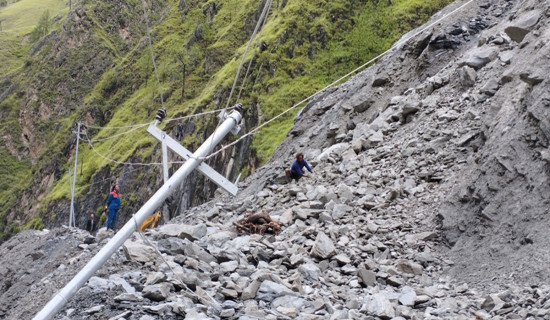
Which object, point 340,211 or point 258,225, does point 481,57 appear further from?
point 258,225

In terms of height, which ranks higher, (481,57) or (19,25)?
(19,25)

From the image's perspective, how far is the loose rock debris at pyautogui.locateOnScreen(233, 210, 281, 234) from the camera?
38.0 feet

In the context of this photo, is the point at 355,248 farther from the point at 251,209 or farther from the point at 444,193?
the point at 251,209

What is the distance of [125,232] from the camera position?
24.1 feet

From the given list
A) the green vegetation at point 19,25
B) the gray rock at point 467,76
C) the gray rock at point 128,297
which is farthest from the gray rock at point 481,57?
the green vegetation at point 19,25

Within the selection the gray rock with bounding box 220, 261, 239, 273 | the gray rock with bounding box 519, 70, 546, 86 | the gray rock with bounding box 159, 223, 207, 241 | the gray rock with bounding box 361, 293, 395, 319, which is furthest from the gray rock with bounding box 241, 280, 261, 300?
the gray rock with bounding box 519, 70, 546, 86

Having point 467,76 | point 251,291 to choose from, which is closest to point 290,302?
point 251,291

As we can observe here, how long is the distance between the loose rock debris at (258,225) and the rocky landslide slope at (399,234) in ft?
0.70

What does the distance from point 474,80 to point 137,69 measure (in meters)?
87.9

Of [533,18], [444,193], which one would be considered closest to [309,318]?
[444,193]

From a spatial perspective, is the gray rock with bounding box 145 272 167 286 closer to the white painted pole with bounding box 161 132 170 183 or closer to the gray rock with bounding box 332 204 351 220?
the white painted pole with bounding box 161 132 170 183

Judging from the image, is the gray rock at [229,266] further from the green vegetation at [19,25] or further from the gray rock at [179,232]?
the green vegetation at [19,25]

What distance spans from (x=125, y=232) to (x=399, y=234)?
17.3 feet

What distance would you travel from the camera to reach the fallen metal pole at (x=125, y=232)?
6773mm
